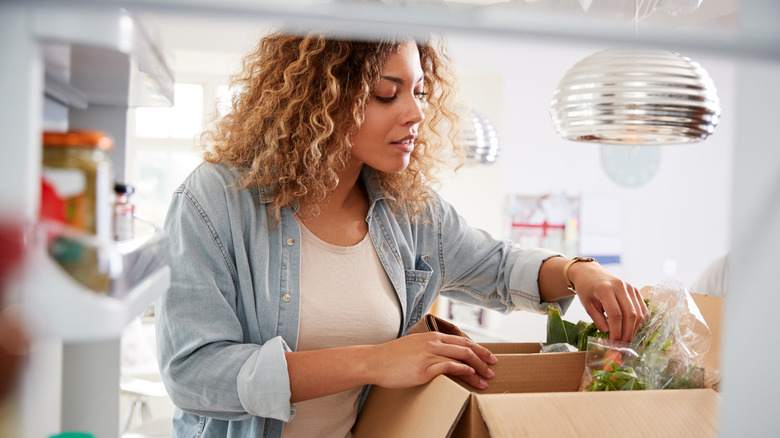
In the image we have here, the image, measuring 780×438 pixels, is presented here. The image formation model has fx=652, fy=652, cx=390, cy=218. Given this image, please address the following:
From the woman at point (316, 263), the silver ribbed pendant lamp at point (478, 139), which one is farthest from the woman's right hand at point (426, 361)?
the silver ribbed pendant lamp at point (478, 139)

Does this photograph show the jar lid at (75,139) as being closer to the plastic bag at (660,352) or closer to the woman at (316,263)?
the woman at (316,263)

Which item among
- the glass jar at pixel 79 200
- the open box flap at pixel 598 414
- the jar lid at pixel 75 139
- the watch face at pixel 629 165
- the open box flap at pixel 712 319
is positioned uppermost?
the watch face at pixel 629 165

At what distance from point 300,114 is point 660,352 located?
0.79m

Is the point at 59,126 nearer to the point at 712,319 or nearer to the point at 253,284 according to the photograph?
the point at 253,284

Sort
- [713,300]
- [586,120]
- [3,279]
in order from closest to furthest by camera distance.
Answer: [3,279] → [586,120] → [713,300]

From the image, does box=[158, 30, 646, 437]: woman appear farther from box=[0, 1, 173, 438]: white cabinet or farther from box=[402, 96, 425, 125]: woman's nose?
box=[0, 1, 173, 438]: white cabinet

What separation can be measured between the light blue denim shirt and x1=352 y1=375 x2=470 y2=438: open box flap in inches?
6.6

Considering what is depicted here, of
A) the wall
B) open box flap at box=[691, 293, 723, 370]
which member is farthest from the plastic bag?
the wall

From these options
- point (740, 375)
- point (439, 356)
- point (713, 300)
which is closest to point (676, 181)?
point (713, 300)

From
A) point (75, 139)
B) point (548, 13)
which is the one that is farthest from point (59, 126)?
point (548, 13)

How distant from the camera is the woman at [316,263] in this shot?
1041 mm

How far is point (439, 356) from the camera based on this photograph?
1.02m

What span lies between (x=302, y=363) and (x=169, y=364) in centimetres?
22

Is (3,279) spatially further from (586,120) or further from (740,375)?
(586,120)
